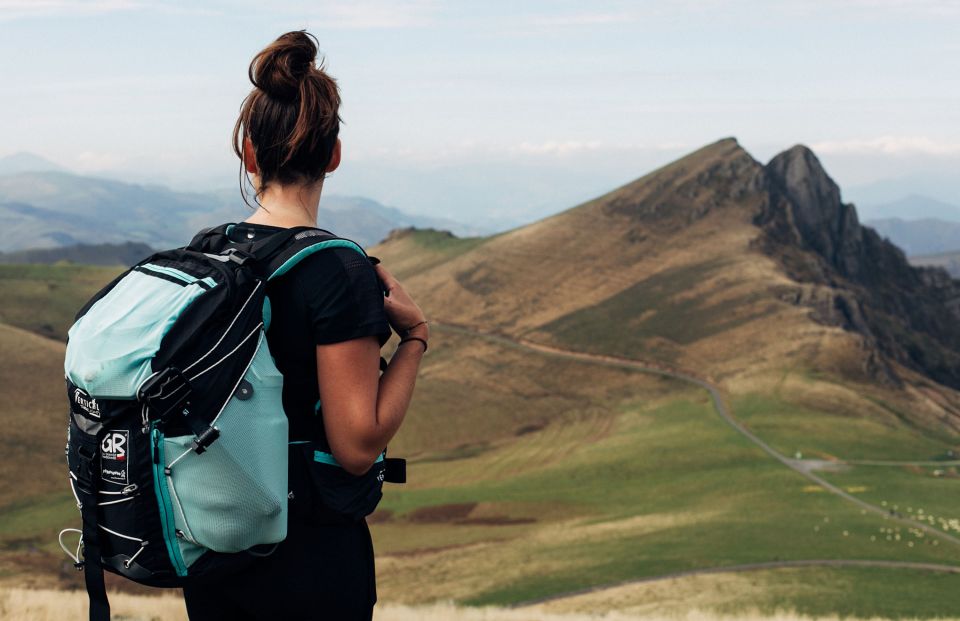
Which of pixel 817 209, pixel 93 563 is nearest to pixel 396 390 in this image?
pixel 93 563

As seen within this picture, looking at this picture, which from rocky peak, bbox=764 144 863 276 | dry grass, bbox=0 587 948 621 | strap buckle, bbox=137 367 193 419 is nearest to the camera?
strap buckle, bbox=137 367 193 419

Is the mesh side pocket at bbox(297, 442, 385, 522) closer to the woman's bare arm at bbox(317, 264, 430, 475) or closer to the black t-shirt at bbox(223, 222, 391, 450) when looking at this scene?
the woman's bare arm at bbox(317, 264, 430, 475)

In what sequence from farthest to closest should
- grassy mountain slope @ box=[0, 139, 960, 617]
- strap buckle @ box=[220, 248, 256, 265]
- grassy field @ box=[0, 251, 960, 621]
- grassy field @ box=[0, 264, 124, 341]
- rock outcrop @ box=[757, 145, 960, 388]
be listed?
grassy field @ box=[0, 264, 124, 341] → rock outcrop @ box=[757, 145, 960, 388] → grassy mountain slope @ box=[0, 139, 960, 617] → grassy field @ box=[0, 251, 960, 621] → strap buckle @ box=[220, 248, 256, 265]

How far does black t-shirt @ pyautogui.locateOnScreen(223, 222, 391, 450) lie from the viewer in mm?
4383

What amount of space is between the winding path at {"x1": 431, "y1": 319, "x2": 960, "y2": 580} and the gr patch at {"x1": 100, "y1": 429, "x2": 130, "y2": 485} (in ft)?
118

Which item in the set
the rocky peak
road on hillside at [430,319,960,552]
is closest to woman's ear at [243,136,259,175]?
road on hillside at [430,319,960,552]

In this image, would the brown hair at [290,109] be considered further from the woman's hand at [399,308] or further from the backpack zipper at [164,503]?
the backpack zipper at [164,503]

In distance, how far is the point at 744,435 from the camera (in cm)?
7894

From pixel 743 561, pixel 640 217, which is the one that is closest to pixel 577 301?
pixel 640 217

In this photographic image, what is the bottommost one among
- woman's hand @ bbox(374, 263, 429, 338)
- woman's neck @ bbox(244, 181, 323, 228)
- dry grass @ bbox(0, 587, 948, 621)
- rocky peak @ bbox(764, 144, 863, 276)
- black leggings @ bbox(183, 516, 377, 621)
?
dry grass @ bbox(0, 587, 948, 621)

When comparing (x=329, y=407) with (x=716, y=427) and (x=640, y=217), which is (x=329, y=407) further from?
(x=640, y=217)

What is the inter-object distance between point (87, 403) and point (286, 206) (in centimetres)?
132

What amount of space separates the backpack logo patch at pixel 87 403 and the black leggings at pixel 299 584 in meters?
1.00

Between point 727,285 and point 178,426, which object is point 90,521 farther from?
point 727,285
